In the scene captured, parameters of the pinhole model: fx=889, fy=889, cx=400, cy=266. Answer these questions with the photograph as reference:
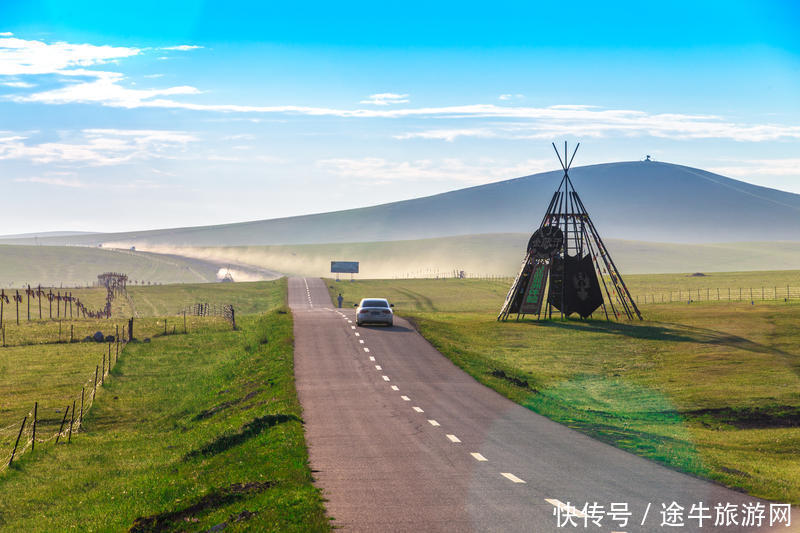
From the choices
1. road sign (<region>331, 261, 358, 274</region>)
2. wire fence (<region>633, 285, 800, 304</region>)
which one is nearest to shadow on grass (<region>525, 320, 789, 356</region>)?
wire fence (<region>633, 285, 800, 304</region>)

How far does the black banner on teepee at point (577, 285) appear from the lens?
69250 mm

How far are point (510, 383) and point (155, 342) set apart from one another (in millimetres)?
32584

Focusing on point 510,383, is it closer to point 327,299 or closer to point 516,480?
point 516,480

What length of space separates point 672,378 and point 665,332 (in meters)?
17.3

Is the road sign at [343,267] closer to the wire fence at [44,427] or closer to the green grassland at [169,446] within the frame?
the green grassland at [169,446]

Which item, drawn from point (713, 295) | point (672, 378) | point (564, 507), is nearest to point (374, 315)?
point (672, 378)

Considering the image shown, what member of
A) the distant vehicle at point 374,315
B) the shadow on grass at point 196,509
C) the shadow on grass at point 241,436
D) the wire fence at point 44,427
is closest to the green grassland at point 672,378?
the distant vehicle at point 374,315

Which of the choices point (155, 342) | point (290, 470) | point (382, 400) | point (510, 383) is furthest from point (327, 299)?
point (290, 470)

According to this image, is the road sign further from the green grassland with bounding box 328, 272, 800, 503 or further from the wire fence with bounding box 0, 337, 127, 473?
the wire fence with bounding box 0, 337, 127, 473

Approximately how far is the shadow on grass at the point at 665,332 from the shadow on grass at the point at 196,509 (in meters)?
40.8

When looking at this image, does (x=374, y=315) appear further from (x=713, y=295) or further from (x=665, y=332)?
Answer: (x=713, y=295)

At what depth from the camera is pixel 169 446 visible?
29641mm

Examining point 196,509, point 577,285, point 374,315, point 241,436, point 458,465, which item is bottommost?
point 241,436

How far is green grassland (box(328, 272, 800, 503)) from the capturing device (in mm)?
24500
